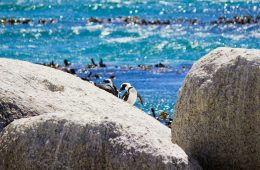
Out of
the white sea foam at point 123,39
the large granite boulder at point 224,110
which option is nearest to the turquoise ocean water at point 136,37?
the white sea foam at point 123,39

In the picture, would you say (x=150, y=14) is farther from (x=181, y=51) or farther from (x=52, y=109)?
(x=52, y=109)

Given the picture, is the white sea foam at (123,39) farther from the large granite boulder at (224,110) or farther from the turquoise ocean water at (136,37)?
the large granite boulder at (224,110)

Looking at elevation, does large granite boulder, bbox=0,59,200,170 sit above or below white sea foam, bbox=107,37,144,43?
above

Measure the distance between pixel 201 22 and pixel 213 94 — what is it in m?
26.8

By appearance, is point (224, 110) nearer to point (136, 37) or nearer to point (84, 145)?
point (84, 145)

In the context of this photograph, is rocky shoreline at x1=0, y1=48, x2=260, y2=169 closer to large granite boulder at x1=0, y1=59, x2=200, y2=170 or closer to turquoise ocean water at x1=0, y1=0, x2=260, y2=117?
large granite boulder at x1=0, y1=59, x2=200, y2=170

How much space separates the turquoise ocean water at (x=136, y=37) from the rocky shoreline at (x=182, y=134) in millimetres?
10462

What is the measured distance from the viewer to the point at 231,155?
634 centimetres

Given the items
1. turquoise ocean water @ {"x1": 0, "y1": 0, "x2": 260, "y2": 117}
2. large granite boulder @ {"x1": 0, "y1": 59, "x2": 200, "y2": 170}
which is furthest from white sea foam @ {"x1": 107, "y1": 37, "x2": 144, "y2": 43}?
large granite boulder @ {"x1": 0, "y1": 59, "x2": 200, "y2": 170}

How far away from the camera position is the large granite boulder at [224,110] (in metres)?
6.20

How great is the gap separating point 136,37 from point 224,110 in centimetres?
2412

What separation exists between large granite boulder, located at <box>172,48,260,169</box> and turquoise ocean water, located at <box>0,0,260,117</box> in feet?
34.3

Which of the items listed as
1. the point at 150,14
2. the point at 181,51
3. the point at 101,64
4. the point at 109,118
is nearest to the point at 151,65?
the point at 101,64

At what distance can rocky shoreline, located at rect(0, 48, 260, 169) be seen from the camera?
6.16 m
